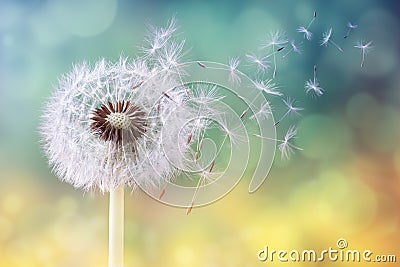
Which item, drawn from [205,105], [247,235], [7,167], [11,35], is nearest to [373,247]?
[247,235]

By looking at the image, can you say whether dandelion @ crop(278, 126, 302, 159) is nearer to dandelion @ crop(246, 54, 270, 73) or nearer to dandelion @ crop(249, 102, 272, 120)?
dandelion @ crop(249, 102, 272, 120)

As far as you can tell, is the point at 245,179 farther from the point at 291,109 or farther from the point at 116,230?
the point at 116,230

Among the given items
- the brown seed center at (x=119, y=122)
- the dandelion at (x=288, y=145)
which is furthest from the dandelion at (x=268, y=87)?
the brown seed center at (x=119, y=122)

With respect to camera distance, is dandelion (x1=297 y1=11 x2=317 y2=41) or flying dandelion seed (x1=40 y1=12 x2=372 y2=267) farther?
dandelion (x1=297 y1=11 x2=317 y2=41)

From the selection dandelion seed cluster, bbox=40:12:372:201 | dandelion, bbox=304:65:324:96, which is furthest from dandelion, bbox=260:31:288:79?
dandelion, bbox=304:65:324:96

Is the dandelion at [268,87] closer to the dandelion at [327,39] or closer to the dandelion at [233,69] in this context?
the dandelion at [233,69]

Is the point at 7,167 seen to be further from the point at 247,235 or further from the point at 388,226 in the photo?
the point at 388,226

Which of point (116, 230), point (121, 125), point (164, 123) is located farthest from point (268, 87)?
point (116, 230)
